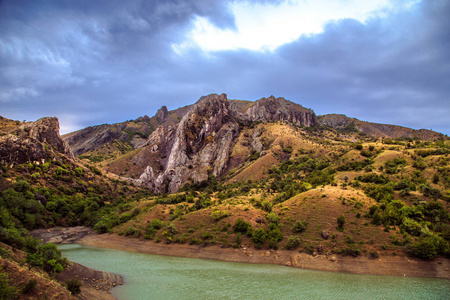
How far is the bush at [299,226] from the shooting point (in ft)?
156

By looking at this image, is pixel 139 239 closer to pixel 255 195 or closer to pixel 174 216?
pixel 174 216

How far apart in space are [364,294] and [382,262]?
13.4m

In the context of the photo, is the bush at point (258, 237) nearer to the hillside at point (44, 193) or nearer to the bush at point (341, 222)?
the bush at point (341, 222)

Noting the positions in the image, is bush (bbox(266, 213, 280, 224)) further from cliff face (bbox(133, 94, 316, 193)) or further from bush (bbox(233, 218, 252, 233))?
cliff face (bbox(133, 94, 316, 193))

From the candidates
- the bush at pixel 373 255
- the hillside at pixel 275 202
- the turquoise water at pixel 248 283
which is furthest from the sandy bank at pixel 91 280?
the bush at pixel 373 255

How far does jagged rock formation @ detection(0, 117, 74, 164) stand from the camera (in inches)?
2618

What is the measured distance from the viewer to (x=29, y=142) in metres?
73.1

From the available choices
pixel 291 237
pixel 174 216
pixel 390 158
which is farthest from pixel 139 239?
pixel 390 158

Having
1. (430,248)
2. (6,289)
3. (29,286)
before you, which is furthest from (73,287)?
(430,248)

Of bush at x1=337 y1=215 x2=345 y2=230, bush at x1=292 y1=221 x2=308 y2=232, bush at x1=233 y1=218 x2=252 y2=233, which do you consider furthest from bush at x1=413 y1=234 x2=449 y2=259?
bush at x1=233 y1=218 x2=252 y2=233

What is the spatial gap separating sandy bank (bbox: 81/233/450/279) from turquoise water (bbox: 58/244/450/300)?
1993 millimetres

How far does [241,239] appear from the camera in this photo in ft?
160

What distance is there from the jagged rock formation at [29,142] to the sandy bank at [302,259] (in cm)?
3684

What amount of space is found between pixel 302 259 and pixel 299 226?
7.96 m
